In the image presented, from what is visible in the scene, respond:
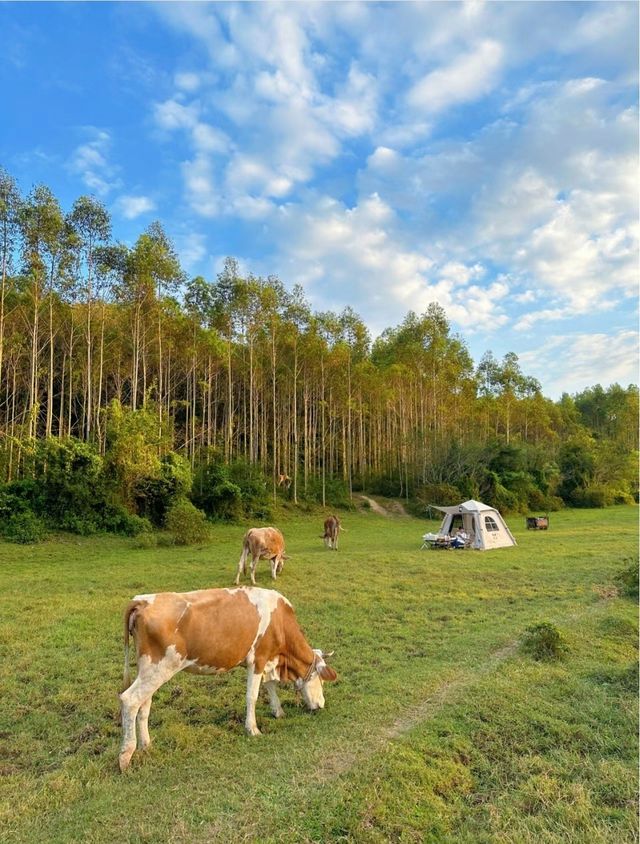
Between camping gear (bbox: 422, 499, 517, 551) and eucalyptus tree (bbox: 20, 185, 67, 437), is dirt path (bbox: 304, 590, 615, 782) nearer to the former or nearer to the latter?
camping gear (bbox: 422, 499, 517, 551)

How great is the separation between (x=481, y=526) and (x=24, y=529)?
1501cm

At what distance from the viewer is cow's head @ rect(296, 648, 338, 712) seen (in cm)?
468

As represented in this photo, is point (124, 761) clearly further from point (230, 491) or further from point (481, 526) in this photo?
point (230, 491)

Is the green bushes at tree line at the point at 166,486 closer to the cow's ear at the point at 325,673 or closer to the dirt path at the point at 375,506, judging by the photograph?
the dirt path at the point at 375,506

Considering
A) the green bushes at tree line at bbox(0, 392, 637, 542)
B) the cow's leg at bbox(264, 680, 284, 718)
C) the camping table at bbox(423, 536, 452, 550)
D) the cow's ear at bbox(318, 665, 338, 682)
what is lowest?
the camping table at bbox(423, 536, 452, 550)

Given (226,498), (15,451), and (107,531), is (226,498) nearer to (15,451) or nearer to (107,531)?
(107,531)

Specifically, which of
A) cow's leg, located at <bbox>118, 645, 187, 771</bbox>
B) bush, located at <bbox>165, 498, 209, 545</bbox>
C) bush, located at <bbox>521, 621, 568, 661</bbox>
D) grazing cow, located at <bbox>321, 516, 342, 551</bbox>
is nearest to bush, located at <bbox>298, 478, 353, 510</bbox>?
bush, located at <bbox>165, 498, 209, 545</bbox>

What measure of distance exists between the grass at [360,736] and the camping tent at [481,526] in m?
7.91

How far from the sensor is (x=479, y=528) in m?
17.0

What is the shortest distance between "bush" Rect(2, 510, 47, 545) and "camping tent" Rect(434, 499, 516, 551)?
43.9 feet

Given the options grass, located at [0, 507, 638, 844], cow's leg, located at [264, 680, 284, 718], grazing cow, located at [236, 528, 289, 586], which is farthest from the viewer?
grazing cow, located at [236, 528, 289, 586]

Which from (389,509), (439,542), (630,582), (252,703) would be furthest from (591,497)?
(252,703)

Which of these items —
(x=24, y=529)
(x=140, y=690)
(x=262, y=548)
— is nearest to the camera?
(x=140, y=690)

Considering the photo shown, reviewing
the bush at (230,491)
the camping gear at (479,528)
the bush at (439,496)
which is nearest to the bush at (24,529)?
the bush at (230,491)
